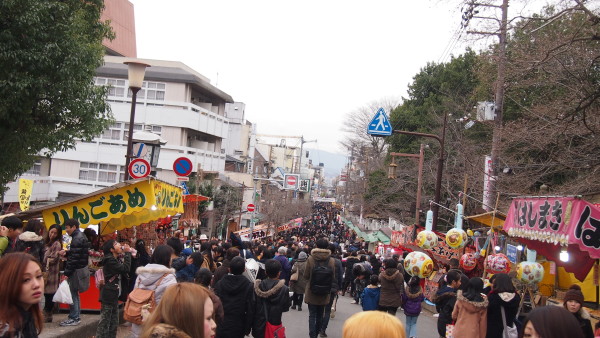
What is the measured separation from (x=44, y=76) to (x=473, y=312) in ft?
31.0

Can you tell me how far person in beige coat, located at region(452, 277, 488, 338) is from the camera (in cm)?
700

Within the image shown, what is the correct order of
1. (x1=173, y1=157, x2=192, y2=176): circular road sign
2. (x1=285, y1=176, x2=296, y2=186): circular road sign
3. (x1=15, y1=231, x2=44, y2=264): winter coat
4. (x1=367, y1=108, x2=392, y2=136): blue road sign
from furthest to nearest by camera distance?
(x1=285, y1=176, x2=296, y2=186): circular road sign
(x1=173, y1=157, x2=192, y2=176): circular road sign
(x1=367, y1=108, x2=392, y2=136): blue road sign
(x1=15, y1=231, x2=44, y2=264): winter coat

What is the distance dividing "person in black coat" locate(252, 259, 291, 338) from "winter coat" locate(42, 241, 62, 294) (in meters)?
3.07

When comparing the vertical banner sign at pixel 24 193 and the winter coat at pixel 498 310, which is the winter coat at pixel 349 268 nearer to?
the winter coat at pixel 498 310

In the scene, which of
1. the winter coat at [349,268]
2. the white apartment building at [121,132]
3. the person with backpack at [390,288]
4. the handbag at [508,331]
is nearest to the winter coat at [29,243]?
the person with backpack at [390,288]

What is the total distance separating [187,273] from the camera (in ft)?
29.2

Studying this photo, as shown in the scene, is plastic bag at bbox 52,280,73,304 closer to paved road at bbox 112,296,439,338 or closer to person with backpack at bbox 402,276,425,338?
paved road at bbox 112,296,439,338

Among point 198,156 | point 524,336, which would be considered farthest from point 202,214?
point 524,336

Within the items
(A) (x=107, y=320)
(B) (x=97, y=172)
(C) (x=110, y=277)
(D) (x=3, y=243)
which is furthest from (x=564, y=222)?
(B) (x=97, y=172)

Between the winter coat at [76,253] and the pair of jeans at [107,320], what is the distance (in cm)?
98

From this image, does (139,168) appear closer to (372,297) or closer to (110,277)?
(110,277)

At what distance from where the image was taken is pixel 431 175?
1336 inches

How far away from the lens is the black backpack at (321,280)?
9.66 m

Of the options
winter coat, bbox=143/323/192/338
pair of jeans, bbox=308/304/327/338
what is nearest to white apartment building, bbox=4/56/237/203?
pair of jeans, bbox=308/304/327/338
